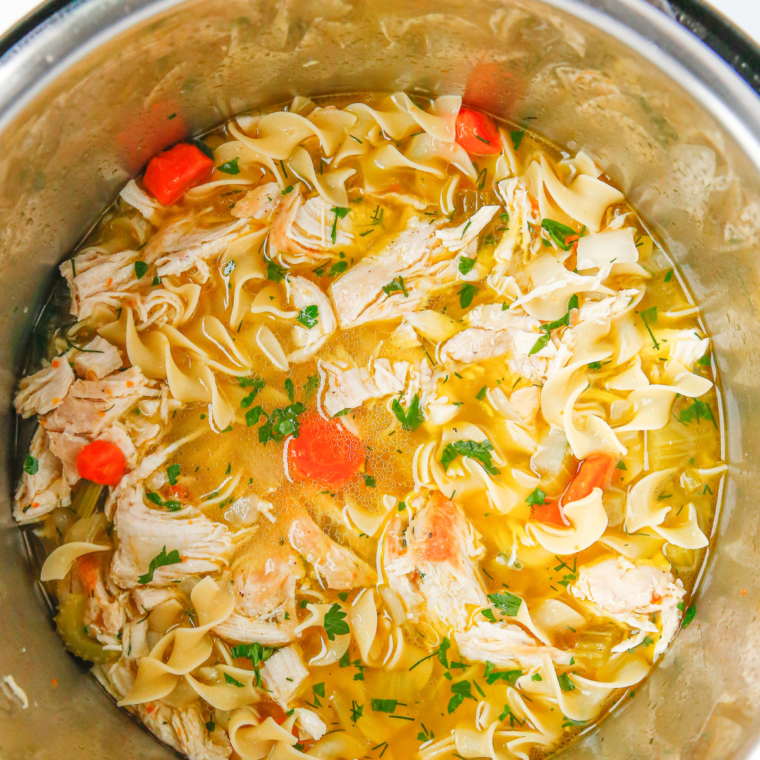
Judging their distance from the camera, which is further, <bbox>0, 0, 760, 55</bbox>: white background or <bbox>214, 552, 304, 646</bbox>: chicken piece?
<bbox>214, 552, 304, 646</bbox>: chicken piece

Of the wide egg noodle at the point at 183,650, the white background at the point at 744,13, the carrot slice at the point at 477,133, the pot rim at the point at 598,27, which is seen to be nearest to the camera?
the pot rim at the point at 598,27

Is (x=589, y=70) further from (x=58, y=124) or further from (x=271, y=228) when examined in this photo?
(x=58, y=124)

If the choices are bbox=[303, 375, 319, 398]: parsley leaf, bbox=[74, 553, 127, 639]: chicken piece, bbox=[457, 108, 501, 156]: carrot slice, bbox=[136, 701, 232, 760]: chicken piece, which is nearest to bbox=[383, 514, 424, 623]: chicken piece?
bbox=[303, 375, 319, 398]: parsley leaf

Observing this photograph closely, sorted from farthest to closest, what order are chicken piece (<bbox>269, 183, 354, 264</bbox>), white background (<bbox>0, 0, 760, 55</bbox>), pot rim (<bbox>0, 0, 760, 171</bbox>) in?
chicken piece (<bbox>269, 183, 354, 264</bbox>) → white background (<bbox>0, 0, 760, 55</bbox>) → pot rim (<bbox>0, 0, 760, 171</bbox>)

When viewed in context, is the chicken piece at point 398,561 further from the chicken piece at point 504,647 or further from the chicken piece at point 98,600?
the chicken piece at point 98,600

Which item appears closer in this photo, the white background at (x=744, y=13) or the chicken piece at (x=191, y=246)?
the white background at (x=744, y=13)

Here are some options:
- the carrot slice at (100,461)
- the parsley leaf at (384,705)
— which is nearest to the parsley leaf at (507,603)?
the parsley leaf at (384,705)

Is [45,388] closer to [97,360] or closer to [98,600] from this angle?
[97,360]

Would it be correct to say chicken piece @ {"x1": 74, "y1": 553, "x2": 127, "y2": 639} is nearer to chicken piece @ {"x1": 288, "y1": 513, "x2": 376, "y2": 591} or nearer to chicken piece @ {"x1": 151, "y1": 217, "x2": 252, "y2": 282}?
chicken piece @ {"x1": 288, "y1": 513, "x2": 376, "y2": 591}
